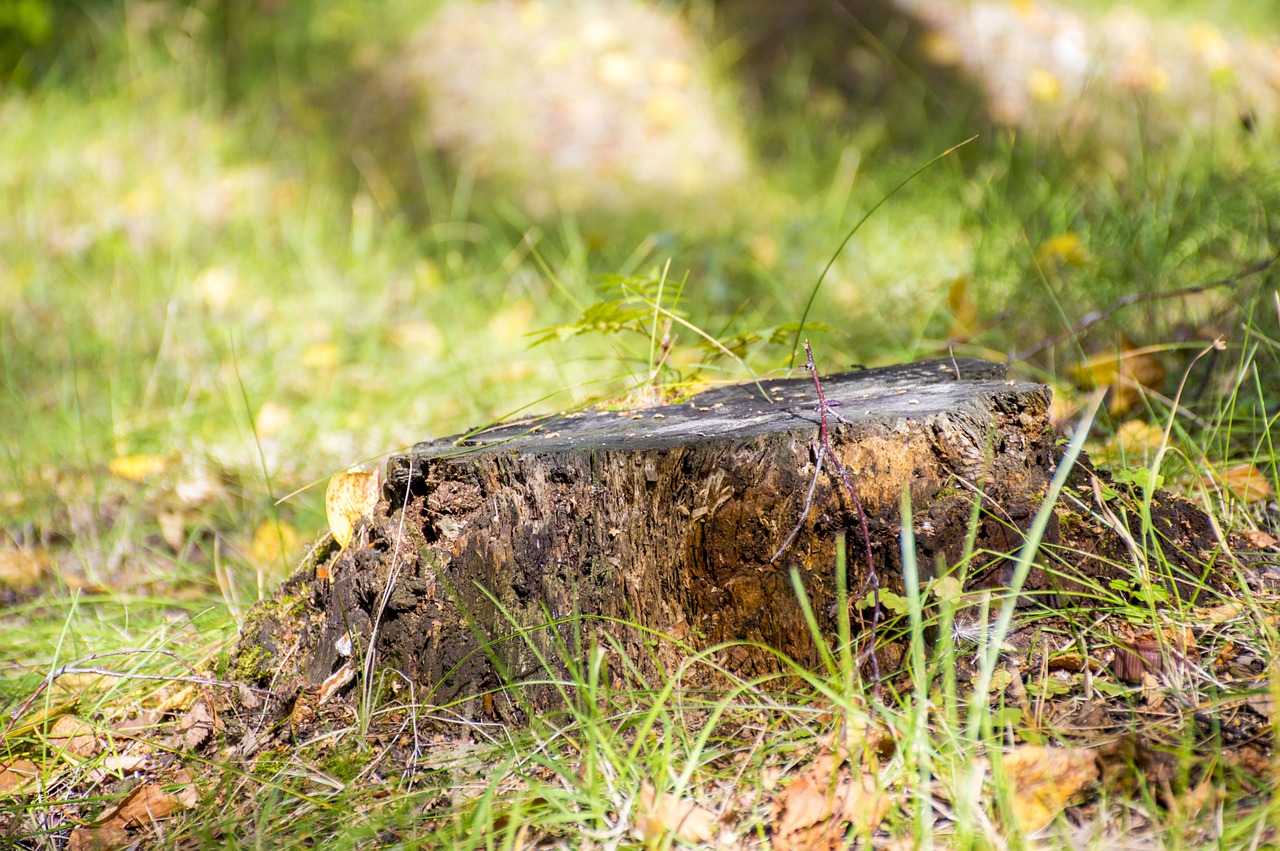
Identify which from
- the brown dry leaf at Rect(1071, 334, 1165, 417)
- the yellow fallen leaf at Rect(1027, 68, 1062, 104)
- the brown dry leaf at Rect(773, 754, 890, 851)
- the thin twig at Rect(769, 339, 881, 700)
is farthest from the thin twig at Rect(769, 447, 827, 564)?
the yellow fallen leaf at Rect(1027, 68, 1062, 104)

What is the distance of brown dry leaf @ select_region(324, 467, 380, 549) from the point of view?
1.41 metres

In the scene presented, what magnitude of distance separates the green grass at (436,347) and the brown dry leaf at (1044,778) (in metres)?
0.03

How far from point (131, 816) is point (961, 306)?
2.11m

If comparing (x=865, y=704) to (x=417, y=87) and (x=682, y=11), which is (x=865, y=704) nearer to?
(x=417, y=87)

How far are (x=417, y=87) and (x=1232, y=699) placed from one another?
13.0ft

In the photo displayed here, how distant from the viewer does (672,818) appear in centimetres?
99

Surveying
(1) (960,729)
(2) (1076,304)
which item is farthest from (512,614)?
(2) (1076,304)

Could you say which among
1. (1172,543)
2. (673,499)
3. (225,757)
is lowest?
(225,757)

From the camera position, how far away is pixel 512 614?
4.17 ft

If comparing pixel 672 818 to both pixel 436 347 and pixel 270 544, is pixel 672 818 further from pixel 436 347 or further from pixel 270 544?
pixel 436 347

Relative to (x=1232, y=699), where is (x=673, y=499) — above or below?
above

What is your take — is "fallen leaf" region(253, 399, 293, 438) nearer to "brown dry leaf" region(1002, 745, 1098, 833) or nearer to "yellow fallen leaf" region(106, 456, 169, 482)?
"yellow fallen leaf" region(106, 456, 169, 482)

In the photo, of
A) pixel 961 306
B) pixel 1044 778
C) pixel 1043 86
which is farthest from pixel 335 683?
pixel 1043 86

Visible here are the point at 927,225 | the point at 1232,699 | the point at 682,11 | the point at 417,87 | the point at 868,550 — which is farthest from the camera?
the point at 682,11
